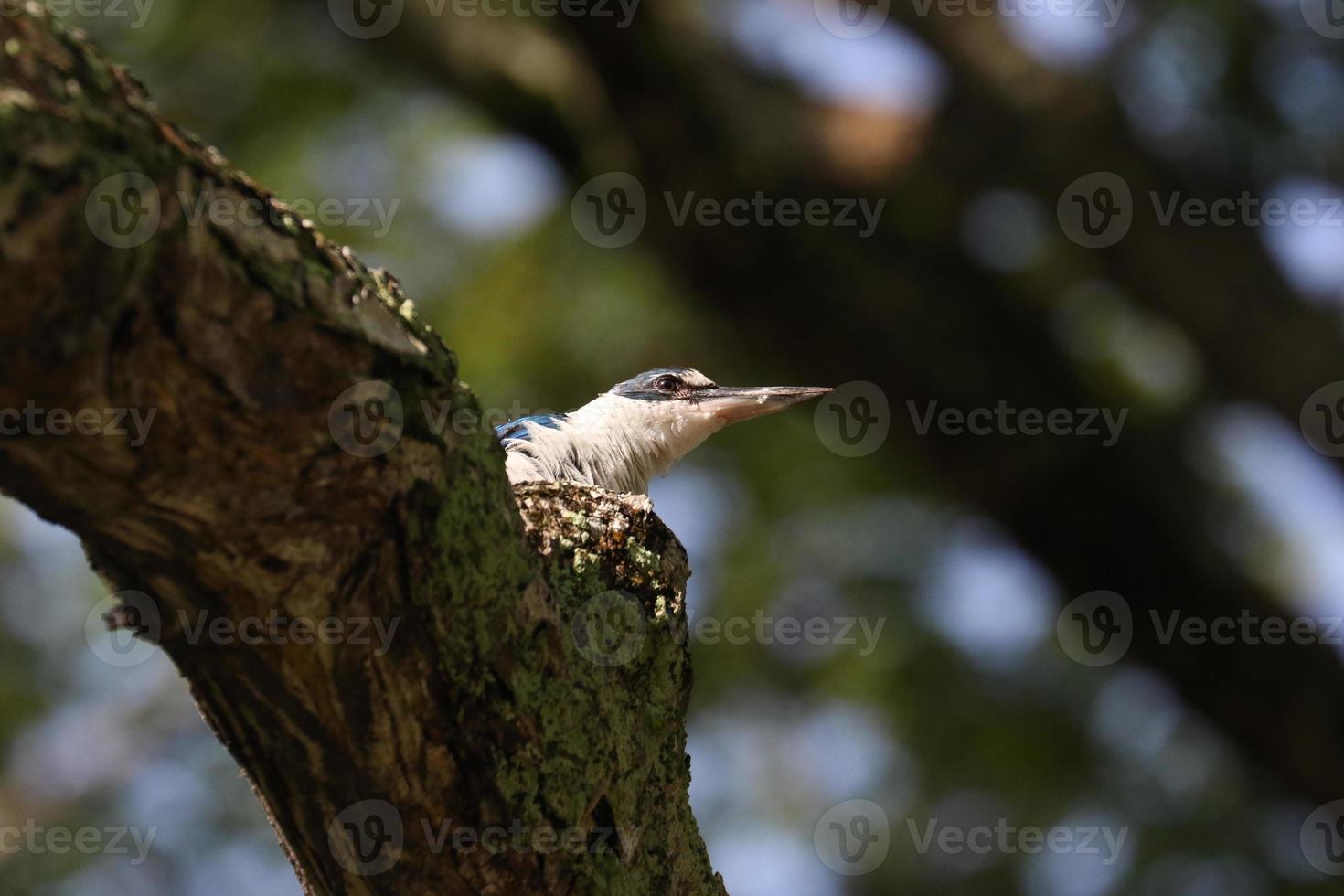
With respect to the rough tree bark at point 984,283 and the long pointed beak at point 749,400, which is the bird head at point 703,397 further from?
the rough tree bark at point 984,283

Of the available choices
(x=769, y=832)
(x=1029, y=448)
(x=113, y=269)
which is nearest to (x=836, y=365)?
(x=1029, y=448)

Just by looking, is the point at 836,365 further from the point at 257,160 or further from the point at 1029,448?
the point at 257,160

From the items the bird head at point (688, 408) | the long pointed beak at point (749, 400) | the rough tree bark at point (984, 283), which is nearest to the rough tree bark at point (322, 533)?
the long pointed beak at point (749, 400)

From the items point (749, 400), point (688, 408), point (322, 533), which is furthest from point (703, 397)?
point (322, 533)

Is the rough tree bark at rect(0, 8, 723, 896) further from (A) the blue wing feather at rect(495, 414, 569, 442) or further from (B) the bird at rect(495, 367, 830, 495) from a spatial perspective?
(B) the bird at rect(495, 367, 830, 495)

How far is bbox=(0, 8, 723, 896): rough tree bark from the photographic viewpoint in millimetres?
1896

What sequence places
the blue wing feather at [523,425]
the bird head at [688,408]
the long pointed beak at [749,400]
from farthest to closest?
the bird head at [688,408] < the long pointed beak at [749,400] < the blue wing feather at [523,425]

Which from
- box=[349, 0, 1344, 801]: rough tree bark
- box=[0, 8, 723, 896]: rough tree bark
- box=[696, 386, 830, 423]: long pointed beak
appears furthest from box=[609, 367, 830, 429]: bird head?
box=[0, 8, 723, 896]: rough tree bark

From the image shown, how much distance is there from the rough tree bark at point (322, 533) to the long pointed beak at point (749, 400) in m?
2.43

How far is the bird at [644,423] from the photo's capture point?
17.8 feet

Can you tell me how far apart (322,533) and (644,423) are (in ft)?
11.8

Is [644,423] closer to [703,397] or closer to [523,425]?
[703,397]

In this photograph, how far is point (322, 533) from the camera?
228 cm

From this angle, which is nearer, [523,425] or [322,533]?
[322,533]
